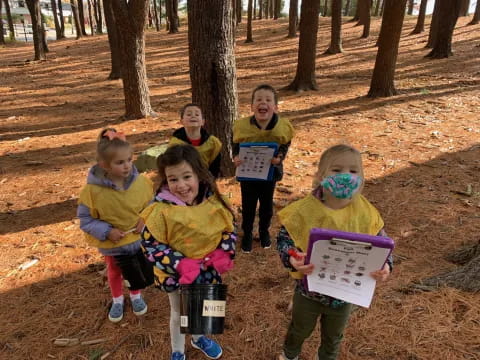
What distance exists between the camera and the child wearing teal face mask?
194 cm

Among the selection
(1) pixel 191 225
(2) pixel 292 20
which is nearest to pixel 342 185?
(1) pixel 191 225

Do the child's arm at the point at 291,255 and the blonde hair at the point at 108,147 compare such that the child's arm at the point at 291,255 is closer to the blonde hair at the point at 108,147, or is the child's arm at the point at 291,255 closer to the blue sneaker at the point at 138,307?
the blonde hair at the point at 108,147

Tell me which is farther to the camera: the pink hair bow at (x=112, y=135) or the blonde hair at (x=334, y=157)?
the pink hair bow at (x=112, y=135)

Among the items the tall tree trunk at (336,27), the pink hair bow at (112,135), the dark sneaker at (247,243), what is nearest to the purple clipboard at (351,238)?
the pink hair bow at (112,135)

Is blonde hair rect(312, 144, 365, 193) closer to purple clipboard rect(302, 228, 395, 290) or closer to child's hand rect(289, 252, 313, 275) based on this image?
purple clipboard rect(302, 228, 395, 290)

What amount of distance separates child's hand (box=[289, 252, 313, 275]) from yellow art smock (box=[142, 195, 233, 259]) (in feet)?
1.84

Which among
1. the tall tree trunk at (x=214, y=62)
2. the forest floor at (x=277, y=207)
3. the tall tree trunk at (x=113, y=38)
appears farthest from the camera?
the tall tree trunk at (x=113, y=38)

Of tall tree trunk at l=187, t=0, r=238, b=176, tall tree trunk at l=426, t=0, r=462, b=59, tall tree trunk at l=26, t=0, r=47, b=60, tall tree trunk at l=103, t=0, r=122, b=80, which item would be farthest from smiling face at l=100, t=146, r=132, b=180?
tall tree trunk at l=26, t=0, r=47, b=60

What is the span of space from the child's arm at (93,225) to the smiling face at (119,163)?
347mm

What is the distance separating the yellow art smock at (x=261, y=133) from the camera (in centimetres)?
375

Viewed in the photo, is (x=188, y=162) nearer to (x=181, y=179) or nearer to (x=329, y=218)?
(x=181, y=179)

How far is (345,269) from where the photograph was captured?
196 cm

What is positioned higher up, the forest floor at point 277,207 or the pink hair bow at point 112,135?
the pink hair bow at point 112,135

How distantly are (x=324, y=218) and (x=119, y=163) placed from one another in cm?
163
